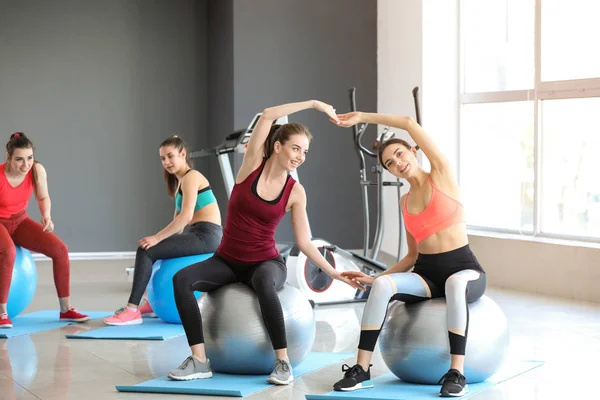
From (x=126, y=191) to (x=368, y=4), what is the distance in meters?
2.94

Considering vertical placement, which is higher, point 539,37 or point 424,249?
point 539,37

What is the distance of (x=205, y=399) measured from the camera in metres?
3.41

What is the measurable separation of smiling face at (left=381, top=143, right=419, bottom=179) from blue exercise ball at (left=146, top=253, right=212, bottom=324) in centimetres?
168

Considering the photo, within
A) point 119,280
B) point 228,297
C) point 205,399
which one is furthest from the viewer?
point 119,280

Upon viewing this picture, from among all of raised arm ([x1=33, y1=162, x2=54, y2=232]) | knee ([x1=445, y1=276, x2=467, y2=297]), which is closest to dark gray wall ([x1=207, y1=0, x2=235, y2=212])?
raised arm ([x1=33, y1=162, x2=54, y2=232])

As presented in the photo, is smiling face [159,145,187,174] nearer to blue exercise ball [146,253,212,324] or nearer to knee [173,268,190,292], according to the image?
blue exercise ball [146,253,212,324]

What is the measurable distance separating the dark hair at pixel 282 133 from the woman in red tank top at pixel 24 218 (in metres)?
1.86

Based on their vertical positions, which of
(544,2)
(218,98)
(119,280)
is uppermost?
(544,2)

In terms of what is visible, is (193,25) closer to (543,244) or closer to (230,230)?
(543,244)

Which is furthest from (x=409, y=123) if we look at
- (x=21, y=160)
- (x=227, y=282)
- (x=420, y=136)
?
(x=21, y=160)

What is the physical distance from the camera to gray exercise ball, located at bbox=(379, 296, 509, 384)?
3434 millimetres

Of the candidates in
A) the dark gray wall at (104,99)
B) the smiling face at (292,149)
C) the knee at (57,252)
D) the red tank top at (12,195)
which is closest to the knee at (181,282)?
the smiling face at (292,149)

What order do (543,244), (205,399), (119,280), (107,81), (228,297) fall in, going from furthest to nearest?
1. (107,81)
2. (119,280)
3. (543,244)
4. (228,297)
5. (205,399)

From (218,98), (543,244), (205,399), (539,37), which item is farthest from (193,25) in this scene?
(205,399)
